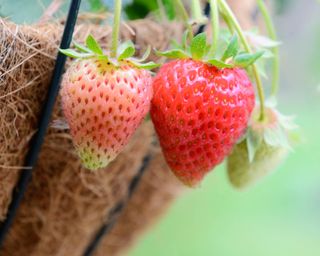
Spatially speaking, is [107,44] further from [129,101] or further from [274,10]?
[274,10]

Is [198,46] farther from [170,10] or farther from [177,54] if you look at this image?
[170,10]

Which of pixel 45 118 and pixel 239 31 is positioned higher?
pixel 239 31

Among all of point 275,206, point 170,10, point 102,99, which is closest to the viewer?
point 102,99

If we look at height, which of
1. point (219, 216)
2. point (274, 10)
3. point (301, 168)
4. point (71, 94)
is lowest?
point (219, 216)

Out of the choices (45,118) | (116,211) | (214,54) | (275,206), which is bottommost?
(275,206)

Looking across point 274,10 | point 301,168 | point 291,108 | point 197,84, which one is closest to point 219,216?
point 301,168

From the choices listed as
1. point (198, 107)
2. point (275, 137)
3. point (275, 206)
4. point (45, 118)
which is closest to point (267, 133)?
point (275, 137)

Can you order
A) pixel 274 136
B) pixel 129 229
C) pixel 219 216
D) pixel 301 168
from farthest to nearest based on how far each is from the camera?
pixel 301 168, pixel 219 216, pixel 129 229, pixel 274 136
